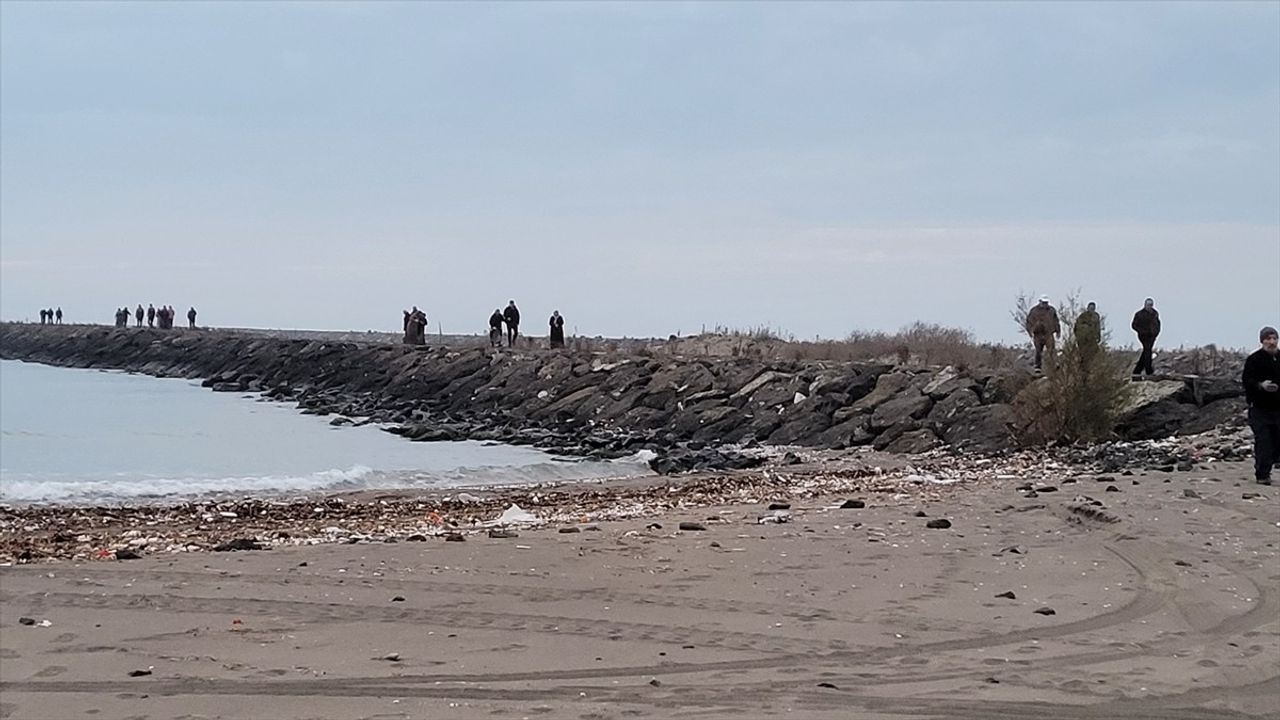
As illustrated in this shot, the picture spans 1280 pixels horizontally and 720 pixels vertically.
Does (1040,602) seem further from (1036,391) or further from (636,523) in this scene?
(1036,391)

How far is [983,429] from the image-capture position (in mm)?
20328

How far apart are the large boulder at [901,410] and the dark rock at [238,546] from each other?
548 inches

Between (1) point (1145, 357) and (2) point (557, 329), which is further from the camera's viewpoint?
(2) point (557, 329)

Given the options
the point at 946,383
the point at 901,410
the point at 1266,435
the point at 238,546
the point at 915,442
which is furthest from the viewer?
the point at 946,383

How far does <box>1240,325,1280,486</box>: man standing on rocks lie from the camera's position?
12289 millimetres

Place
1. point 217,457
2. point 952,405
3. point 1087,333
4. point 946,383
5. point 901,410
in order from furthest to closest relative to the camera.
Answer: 1. point 217,457
2. point 946,383
3. point 901,410
4. point 952,405
5. point 1087,333

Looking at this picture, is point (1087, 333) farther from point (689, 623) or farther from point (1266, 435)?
point (689, 623)

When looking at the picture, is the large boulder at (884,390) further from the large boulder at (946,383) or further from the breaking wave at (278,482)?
the breaking wave at (278,482)

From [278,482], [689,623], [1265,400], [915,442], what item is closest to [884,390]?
[915,442]

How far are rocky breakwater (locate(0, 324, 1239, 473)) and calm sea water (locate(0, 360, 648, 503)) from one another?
1.51 m

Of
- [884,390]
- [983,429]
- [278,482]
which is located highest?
[884,390]

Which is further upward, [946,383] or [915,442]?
[946,383]

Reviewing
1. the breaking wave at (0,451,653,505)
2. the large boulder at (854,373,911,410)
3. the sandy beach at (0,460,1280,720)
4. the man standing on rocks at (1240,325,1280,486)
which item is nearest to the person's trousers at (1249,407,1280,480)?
the man standing on rocks at (1240,325,1280,486)

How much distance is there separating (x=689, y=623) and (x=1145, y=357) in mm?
16919
